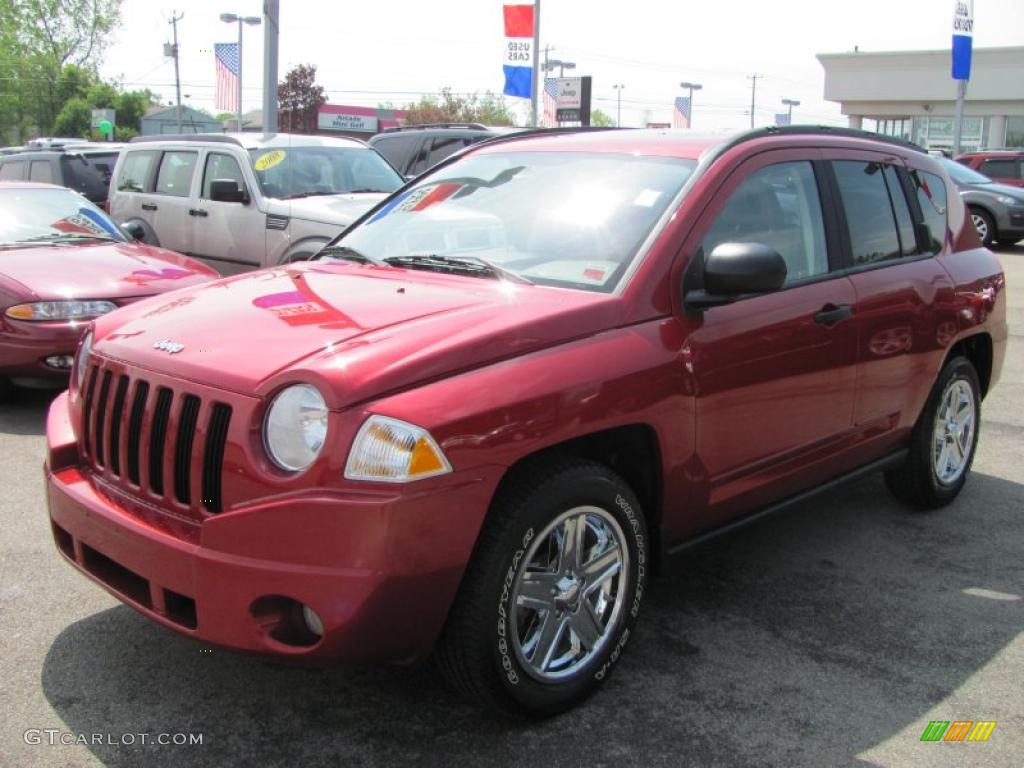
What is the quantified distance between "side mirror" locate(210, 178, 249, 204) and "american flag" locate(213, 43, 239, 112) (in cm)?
1497

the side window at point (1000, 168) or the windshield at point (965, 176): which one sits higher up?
the side window at point (1000, 168)

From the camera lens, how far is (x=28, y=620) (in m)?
3.69

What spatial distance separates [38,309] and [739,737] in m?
5.33

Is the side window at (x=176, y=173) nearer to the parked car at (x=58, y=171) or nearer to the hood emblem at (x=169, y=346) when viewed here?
the parked car at (x=58, y=171)

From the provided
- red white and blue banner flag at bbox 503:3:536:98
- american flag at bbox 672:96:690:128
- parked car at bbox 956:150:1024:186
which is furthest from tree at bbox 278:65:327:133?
parked car at bbox 956:150:1024:186

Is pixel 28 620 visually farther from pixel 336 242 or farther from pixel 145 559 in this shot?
pixel 336 242

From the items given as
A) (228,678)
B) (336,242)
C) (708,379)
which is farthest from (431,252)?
(228,678)

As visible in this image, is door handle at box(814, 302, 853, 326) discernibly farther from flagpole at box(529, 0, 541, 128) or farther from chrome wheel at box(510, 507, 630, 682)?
flagpole at box(529, 0, 541, 128)

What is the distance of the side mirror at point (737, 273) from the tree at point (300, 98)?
64.6m

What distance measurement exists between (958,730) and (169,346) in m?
2.66

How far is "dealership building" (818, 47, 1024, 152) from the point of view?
1622 inches

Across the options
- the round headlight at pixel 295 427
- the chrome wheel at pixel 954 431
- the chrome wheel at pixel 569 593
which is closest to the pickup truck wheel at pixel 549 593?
the chrome wheel at pixel 569 593

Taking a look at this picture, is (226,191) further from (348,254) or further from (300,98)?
(300,98)

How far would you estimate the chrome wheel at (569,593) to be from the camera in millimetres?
3020
